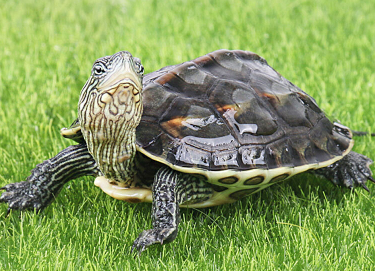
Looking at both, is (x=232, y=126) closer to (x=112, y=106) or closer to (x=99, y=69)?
(x=112, y=106)

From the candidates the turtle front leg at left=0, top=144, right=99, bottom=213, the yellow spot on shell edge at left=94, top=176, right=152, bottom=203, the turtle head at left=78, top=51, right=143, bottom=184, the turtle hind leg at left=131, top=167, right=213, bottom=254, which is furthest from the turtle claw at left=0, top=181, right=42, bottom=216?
the turtle hind leg at left=131, top=167, right=213, bottom=254

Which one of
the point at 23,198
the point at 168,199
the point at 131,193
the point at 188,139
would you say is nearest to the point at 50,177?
the point at 23,198

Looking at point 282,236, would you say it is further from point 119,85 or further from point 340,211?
point 119,85

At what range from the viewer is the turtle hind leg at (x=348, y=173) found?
3.68m

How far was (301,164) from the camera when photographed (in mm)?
3281

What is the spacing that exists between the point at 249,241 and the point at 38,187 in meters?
1.62

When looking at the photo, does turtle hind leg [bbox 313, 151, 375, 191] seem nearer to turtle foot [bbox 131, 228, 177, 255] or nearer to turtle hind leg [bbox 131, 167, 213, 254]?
turtle hind leg [bbox 131, 167, 213, 254]

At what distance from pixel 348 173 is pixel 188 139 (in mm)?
1452

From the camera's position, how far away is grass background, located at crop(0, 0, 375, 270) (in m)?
2.95

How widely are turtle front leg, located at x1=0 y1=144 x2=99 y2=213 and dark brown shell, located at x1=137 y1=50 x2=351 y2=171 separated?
1.88 ft

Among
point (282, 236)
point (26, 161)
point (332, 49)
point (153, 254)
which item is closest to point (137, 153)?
point (153, 254)

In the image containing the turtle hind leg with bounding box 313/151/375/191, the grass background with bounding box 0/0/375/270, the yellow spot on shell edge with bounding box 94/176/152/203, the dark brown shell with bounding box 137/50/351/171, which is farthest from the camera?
the turtle hind leg with bounding box 313/151/375/191

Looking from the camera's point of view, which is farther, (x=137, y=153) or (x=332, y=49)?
(x=332, y=49)

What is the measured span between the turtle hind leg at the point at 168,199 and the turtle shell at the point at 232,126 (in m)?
0.15
